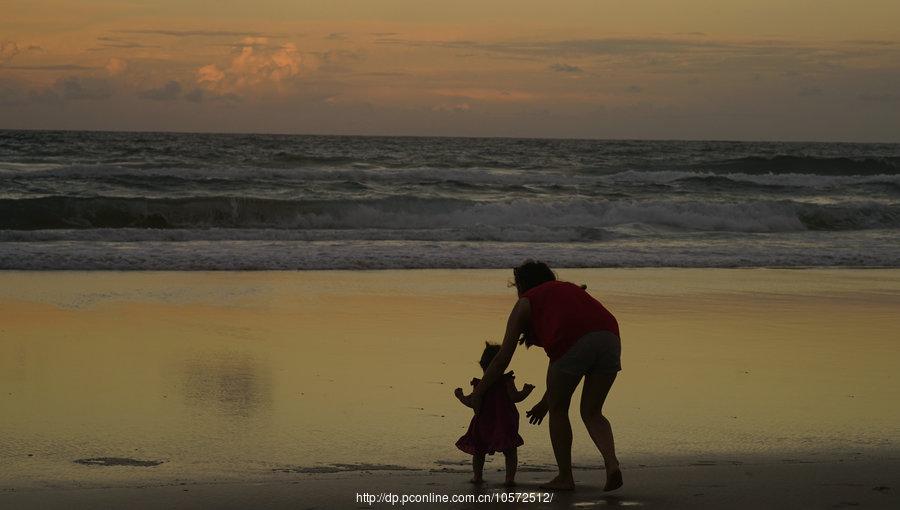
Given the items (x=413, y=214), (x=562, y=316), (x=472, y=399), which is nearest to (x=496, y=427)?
(x=472, y=399)

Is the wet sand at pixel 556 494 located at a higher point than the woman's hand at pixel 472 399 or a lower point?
lower

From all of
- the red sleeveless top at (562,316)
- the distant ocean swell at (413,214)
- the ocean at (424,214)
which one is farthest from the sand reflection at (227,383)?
the distant ocean swell at (413,214)

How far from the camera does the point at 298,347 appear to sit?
8633 millimetres

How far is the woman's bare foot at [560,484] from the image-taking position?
16.8 feet

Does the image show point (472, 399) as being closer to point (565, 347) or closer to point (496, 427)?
point (496, 427)

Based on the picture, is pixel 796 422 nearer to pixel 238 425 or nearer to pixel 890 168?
pixel 238 425

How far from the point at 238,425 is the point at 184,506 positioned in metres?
1.47

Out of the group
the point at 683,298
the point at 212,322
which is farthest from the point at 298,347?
the point at 683,298

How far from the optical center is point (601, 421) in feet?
17.1

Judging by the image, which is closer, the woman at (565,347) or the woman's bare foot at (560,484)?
the woman at (565,347)

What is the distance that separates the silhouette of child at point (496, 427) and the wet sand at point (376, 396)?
200 mm

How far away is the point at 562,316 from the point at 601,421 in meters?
0.58

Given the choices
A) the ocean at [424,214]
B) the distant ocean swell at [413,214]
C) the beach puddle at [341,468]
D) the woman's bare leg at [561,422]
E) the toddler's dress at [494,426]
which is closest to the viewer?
the woman's bare leg at [561,422]

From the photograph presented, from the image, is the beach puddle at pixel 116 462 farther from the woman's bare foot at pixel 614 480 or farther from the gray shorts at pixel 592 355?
the woman's bare foot at pixel 614 480
